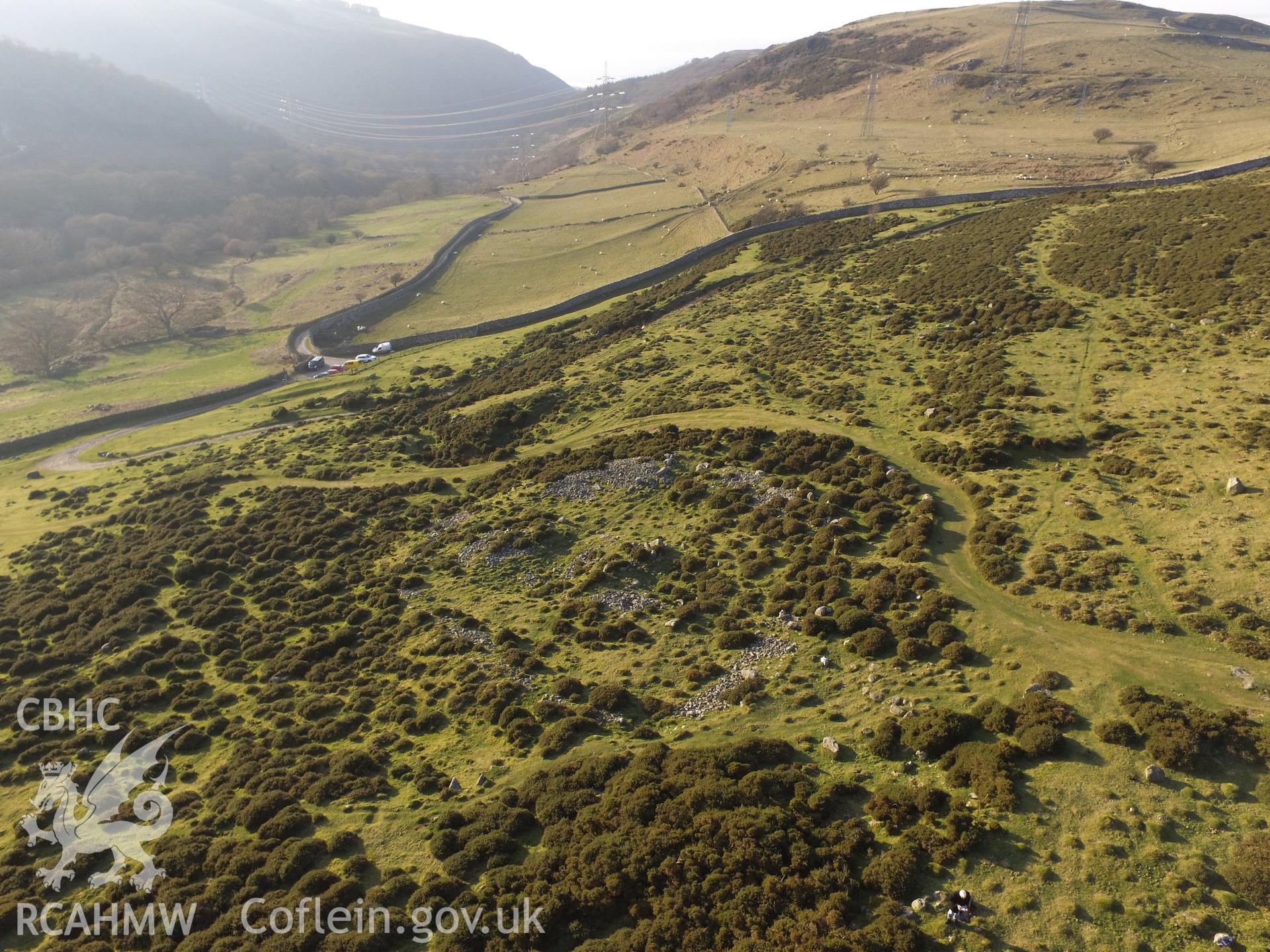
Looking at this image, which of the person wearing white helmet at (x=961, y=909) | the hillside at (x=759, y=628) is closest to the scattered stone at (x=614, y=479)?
the hillside at (x=759, y=628)

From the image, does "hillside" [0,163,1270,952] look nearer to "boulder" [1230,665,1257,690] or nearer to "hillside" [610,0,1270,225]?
"boulder" [1230,665,1257,690]

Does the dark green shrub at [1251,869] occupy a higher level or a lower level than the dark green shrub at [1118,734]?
lower

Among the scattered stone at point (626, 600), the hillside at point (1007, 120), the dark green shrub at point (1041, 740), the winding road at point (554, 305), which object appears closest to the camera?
the dark green shrub at point (1041, 740)

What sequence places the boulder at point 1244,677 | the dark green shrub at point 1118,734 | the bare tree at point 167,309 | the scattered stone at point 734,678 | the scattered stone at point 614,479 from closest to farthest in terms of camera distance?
1. the dark green shrub at point 1118,734
2. the boulder at point 1244,677
3. the scattered stone at point 734,678
4. the scattered stone at point 614,479
5. the bare tree at point 167,309

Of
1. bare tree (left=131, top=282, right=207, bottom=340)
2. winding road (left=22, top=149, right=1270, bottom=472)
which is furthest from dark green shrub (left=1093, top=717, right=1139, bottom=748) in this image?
bare tree (left=131, top=282, right=207, bottom=340)

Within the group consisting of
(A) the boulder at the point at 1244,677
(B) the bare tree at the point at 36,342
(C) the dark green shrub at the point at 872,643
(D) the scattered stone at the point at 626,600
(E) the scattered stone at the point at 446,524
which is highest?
(B) the bare tree at the point at 36,342

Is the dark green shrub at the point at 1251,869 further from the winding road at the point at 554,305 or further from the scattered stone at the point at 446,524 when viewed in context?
the winding road at the point at 554,305

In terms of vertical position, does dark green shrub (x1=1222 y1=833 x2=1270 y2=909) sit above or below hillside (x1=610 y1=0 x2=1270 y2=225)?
below
